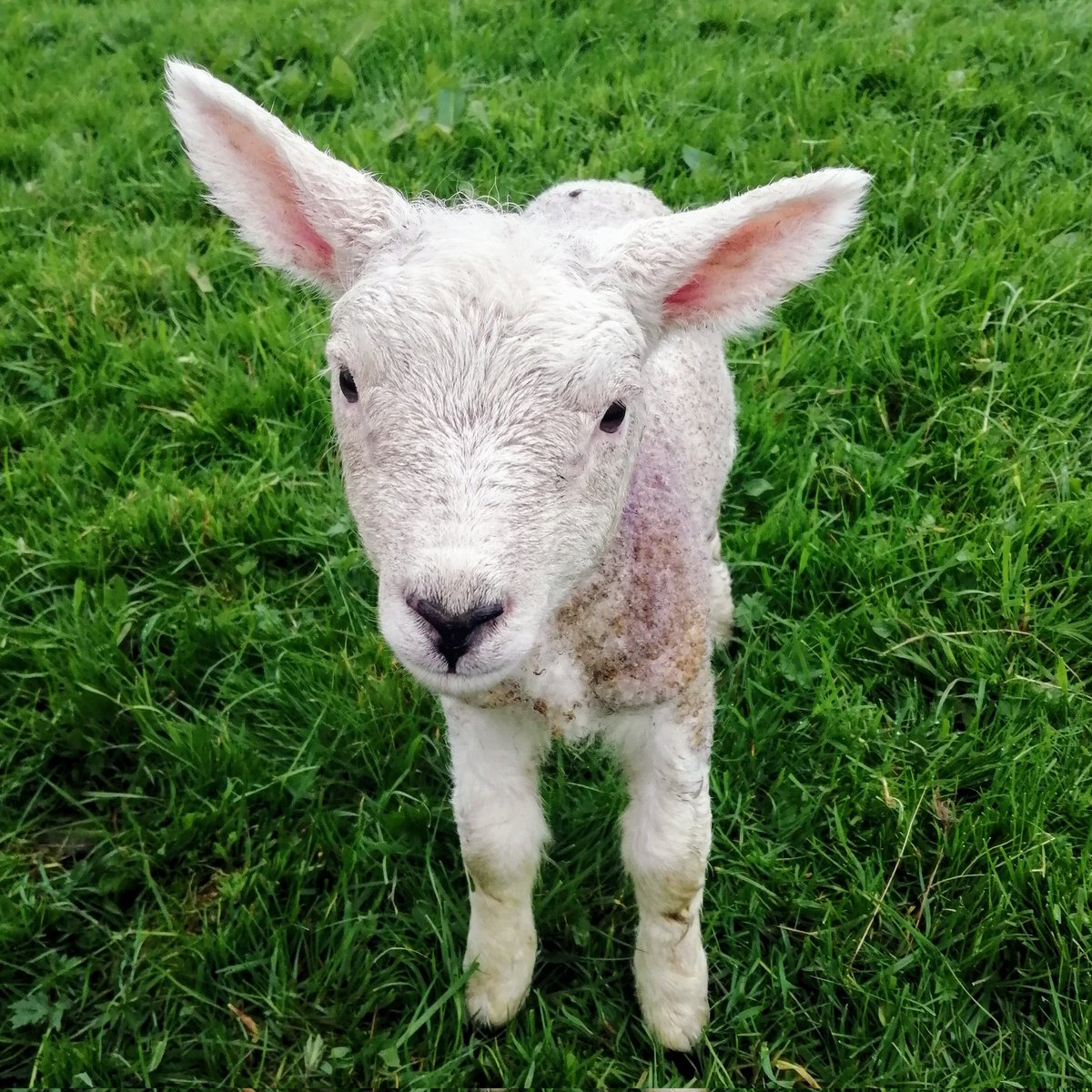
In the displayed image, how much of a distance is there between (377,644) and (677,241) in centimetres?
187

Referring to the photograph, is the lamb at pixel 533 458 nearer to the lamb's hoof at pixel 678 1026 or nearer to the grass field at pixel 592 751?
the lamb's hoof at pixel 678 1026

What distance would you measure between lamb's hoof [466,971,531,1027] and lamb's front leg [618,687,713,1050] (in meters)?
0.33

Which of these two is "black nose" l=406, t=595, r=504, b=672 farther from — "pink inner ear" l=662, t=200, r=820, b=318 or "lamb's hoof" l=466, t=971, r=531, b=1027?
"lamb's hoof" l=466, t=971, r=531, b=1027

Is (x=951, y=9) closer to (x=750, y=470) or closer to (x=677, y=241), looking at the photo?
(x=750, y=470)

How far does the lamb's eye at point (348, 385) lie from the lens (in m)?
1.88

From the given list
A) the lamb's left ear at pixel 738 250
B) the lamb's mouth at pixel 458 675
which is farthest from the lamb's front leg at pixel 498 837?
the lamb's left ear at pixel 738 250

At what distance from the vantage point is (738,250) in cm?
210

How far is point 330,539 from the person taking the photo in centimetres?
373

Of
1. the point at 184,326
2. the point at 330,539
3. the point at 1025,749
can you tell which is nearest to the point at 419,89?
the point at 184,326

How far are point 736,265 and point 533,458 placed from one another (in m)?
0.75

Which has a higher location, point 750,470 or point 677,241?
point 677,241

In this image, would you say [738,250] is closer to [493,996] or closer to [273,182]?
[273,182]

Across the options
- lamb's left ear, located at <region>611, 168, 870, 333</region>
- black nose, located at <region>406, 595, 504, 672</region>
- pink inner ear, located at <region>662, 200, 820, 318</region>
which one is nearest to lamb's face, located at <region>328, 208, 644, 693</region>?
black nose, located at <region>406, 595, 504, 672</region>

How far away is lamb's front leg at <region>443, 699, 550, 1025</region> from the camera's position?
7.83 ft
